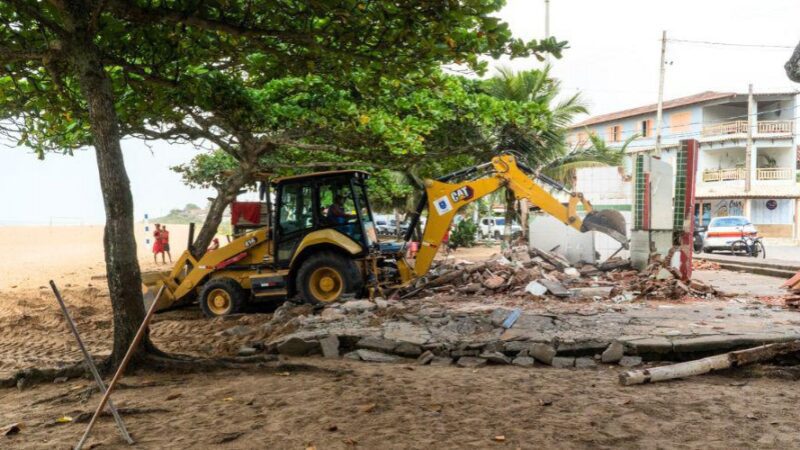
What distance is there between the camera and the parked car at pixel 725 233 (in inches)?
802

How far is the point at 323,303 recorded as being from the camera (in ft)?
32.6

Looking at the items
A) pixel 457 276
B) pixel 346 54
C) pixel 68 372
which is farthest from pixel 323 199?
pixel 68 372

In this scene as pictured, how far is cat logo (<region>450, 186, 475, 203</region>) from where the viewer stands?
36.9 ft

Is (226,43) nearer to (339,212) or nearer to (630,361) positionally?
(339,212)

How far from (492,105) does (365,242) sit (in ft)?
14.2

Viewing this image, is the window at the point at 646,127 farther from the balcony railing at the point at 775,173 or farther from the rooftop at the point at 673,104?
the balcony railing at the point at 775,173

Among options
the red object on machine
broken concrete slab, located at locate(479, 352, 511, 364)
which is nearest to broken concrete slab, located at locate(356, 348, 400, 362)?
broken concrete slab, located at locate(479, 352, 511, 364)

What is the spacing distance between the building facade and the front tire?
24965 mm

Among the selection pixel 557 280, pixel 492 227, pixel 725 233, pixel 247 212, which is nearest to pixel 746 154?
pixel 725 233

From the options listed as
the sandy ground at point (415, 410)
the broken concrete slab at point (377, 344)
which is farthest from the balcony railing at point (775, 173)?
the broken concrete slab at point (377, 344)

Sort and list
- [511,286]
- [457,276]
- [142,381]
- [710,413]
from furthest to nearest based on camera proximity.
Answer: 1. [457,276]
2. [511,286]
3. [142,381]
4. [710,413]

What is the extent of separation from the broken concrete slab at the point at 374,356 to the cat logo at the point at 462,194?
5002 millimetres

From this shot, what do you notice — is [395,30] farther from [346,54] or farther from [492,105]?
[492,105]

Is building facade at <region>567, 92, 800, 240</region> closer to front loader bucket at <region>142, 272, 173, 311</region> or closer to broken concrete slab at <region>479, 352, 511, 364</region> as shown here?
front loader bucket at <region>142, 272, 173, 311</region>
